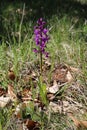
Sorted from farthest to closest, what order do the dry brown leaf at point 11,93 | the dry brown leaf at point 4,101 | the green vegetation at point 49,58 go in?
the dry brown leaf at point 11,93 → the dry brown leaf at point 4,101 → the green vegetation at point 49,58

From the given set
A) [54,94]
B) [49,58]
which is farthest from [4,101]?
[49,58]

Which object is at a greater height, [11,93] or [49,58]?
[49,58]

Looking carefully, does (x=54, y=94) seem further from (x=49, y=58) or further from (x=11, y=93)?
(x=49, y=58)

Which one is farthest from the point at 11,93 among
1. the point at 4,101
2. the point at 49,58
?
the point at 49,58

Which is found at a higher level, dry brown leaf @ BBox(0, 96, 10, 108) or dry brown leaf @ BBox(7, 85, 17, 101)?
dry brown leaf @ BBox(7, 85, 17, 101)

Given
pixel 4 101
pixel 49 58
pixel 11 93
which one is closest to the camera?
pixel 4 101

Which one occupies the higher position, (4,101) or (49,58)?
(49,58)

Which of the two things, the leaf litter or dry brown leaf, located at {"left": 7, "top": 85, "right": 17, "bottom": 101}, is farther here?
dry brown leaf, located at {"left": 7, "top": 85, "right": 17, "bottom": 101}

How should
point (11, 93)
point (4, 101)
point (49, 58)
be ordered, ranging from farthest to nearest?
point (49, 58) → point (11, 93) → point (4, 101)

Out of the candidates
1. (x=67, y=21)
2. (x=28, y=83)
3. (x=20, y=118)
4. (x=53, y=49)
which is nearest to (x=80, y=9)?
(x=67, y=21)

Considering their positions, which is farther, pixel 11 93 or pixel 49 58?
pixel 49 58

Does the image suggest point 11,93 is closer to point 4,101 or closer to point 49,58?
point 4,101

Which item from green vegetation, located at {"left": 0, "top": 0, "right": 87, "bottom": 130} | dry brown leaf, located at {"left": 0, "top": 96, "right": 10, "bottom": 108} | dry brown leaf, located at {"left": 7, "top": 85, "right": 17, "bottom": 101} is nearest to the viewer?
green vegetation, located at {"left": 0, "top": 0, "right": 87, "bottom": 130}

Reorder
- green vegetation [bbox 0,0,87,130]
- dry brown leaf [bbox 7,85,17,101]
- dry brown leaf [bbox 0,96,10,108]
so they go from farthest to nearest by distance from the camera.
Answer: dry brown leaf [bbox 7,85,17,101], dry brown leaf [bbox 0,96,10,108], green vegetation [bbox 0,0,87,130]
